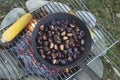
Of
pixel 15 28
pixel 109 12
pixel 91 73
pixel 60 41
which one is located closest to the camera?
pixel 91 73

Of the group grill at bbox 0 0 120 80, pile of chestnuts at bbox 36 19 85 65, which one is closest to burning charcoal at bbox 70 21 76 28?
pile of chestnuts at bbox 36 19 85 65

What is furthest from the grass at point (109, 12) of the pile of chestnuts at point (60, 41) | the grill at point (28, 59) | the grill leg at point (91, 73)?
the grill leg at point (91, 73)

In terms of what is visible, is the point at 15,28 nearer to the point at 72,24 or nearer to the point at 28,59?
the point at 28,59

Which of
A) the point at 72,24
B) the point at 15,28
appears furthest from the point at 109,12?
the point at 15,28

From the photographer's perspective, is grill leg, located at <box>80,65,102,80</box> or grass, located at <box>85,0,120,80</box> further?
grass, located at <box>85,0,120,80</box>

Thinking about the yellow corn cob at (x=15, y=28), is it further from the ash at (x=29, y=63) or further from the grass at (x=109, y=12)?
the grass at (x=109, y=12)

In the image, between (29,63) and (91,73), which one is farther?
(29,63)

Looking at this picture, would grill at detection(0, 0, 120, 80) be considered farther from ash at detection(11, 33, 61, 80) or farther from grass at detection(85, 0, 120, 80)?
grass at detection(85, 0, 120, 80)
